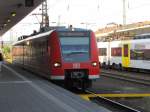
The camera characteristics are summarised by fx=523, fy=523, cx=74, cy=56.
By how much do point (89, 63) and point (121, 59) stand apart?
73.8 feet

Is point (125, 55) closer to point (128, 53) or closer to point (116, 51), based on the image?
point (128, 53)

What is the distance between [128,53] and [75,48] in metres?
20.4

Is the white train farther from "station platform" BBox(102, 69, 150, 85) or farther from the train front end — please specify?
the train front end

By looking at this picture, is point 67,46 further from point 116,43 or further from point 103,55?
point 103,55

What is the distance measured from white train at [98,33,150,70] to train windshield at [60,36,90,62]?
50.9 ft

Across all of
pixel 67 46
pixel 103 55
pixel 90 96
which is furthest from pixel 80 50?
pixel 103 55

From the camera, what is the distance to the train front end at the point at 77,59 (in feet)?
71.6

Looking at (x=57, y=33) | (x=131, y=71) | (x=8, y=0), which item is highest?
(x=8, y=0)

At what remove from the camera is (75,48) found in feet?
73.2

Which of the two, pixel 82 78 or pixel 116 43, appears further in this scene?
pixel 116 43

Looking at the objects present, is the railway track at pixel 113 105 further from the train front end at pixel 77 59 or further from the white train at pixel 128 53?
the white train at pixel 128 53

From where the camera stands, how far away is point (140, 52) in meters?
39.4

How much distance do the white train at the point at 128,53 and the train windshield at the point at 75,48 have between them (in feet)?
50.9

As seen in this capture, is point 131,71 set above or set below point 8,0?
below
